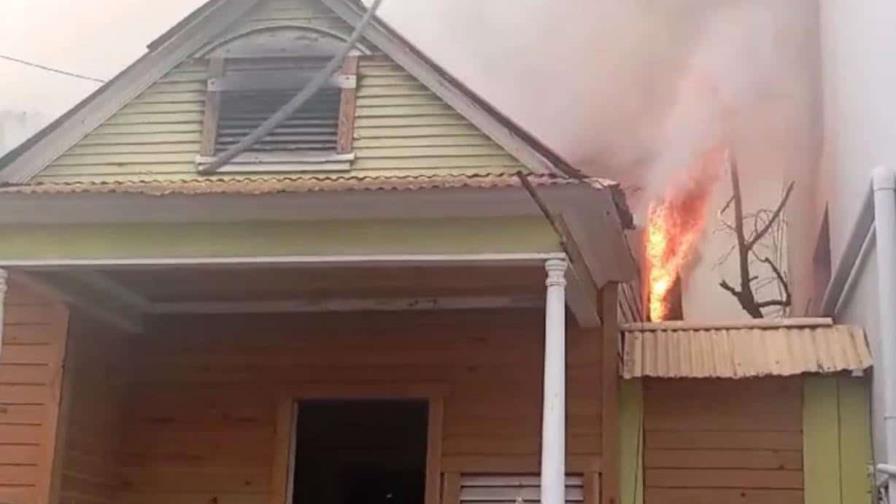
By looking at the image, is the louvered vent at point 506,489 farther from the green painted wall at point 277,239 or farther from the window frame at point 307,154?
the window frame at point 307,154

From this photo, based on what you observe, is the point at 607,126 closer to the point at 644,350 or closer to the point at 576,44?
the point at 576,44

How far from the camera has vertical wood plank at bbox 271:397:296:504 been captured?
9117 millimetres

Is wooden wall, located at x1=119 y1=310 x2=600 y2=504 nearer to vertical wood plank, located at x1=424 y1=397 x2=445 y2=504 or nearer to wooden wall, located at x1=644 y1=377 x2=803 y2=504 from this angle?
vertical wood plank, located at x1=424 y1=397 x2=445 y2=504

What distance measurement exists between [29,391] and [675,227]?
42.6ft

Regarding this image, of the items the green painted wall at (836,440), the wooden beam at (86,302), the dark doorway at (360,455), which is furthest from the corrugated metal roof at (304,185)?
the dark doorway at (360,455)

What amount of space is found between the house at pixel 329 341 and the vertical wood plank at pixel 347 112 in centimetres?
2

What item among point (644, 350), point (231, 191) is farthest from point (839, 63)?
point (231, 191)

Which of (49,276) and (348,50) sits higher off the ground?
(348,50)

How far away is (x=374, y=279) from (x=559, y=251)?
5.94 ft

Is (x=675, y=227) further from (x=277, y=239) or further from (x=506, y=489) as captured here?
(x=277, y=239)

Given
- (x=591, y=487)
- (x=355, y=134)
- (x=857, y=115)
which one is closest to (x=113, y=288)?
(x=355, y=134)

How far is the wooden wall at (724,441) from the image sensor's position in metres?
8.63

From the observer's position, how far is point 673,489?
873cm

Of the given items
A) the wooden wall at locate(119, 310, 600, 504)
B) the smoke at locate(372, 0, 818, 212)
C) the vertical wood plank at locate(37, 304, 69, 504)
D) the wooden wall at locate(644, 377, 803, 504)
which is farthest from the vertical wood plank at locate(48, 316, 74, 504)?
the smoke at locate(372, 0, 818, 212)
